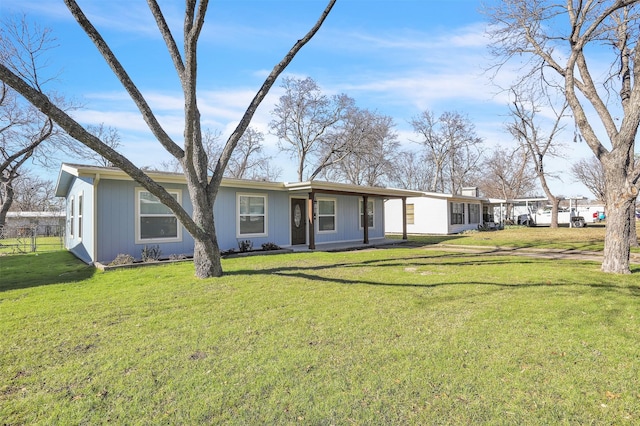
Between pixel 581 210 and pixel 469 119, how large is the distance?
506 inches

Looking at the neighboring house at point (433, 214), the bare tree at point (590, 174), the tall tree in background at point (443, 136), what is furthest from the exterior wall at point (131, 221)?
the bare tree at point (590, 174)

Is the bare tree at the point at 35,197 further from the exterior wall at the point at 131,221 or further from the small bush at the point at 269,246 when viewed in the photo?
the small bush at the point at 269,246

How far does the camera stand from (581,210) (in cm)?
3070

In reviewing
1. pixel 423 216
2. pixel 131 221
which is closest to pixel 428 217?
pixel 423 216

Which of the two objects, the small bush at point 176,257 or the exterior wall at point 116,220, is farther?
the small bush at point 176,257

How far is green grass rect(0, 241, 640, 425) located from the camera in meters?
2.46

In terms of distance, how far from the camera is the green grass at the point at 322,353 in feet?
8.07

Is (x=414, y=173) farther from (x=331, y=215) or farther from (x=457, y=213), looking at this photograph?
(x=331, y=215)

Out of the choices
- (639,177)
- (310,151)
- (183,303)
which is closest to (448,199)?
(310,151)

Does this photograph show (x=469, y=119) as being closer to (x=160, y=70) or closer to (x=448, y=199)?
(x=448, y=199)

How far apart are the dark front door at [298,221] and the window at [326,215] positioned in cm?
71

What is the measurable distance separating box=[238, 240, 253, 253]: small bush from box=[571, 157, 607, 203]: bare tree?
44.7 m

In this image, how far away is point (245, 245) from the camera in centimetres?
1149

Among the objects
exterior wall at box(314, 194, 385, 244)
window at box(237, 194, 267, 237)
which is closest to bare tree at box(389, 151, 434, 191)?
exterior wall at box(314, 194, 385, 244)
